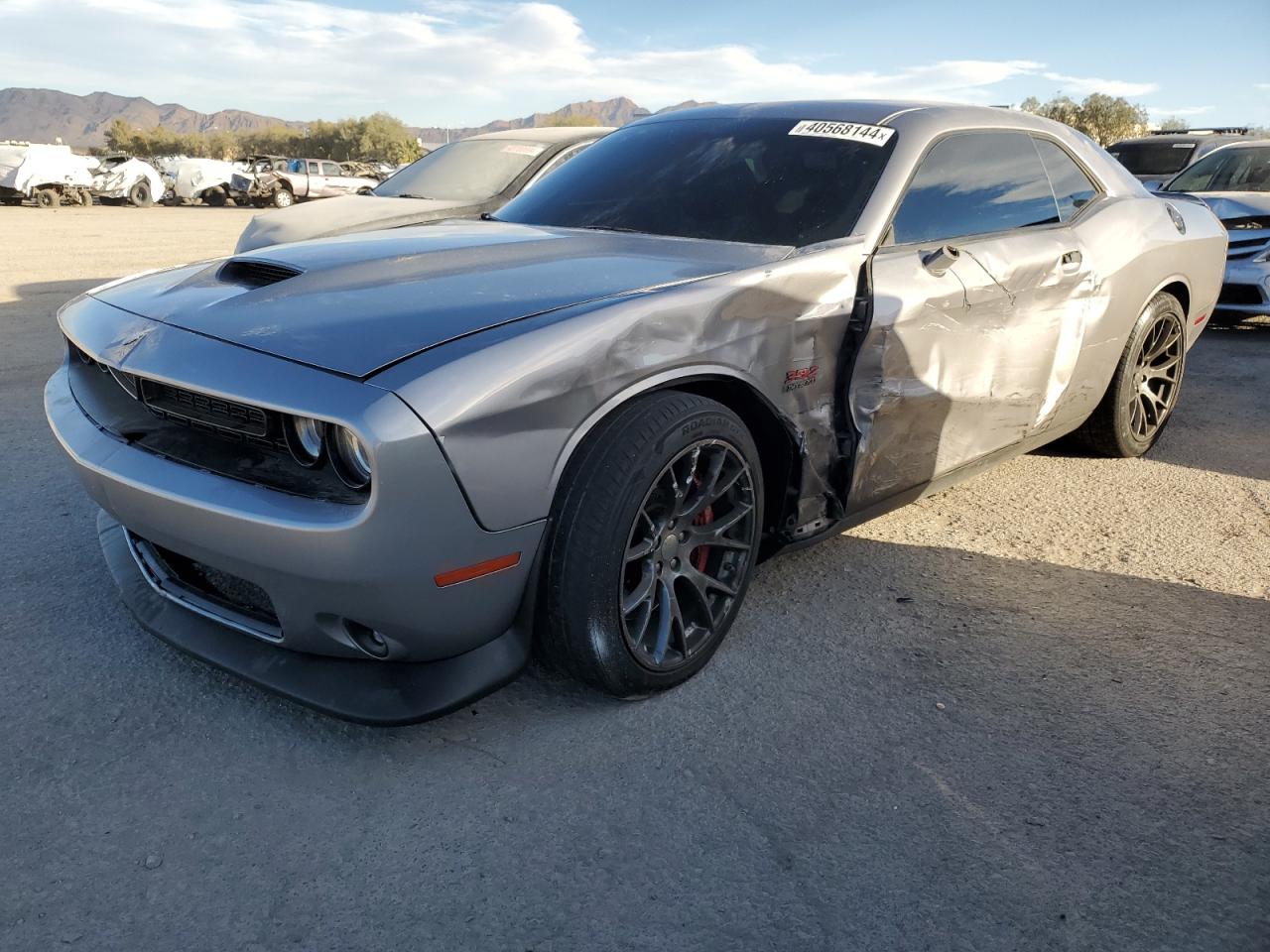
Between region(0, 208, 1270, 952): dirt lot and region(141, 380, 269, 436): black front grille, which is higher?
region(141, 380, 269, 436): black front grille

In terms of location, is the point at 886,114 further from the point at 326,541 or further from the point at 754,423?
the point at 326,541

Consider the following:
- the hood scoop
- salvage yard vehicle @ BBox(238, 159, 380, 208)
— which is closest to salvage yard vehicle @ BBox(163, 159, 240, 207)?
salvage yard vehicle @ BBox(238, 159, 380, 208)

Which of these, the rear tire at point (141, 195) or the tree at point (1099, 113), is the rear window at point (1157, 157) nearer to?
the rear tire at point (141, 195)

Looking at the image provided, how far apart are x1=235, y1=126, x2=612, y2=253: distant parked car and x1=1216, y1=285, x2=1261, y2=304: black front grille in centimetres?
499

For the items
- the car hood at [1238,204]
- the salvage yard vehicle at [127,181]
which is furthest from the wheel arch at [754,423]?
the salvage yard vehicle at [127,181]

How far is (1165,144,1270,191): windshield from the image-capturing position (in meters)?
8.91

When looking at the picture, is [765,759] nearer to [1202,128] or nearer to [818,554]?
[818,554]

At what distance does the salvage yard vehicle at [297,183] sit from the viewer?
2708 centimetres

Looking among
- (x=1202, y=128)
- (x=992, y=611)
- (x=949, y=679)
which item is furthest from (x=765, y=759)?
(x=1202, y=128)

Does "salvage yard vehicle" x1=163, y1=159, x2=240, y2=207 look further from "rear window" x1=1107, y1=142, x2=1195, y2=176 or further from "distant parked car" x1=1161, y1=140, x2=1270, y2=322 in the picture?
"distant parked car" x1=1161, y1=140, x2=1270, y2=322

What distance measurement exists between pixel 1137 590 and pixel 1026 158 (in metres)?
1.67

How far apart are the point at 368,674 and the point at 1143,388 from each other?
3.75 metres

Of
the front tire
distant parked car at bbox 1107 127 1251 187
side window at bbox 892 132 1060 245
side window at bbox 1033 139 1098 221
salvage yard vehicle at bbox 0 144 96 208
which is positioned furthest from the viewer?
salvage yard vehicle at bbox 0 144 96 208

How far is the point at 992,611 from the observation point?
126 inches
